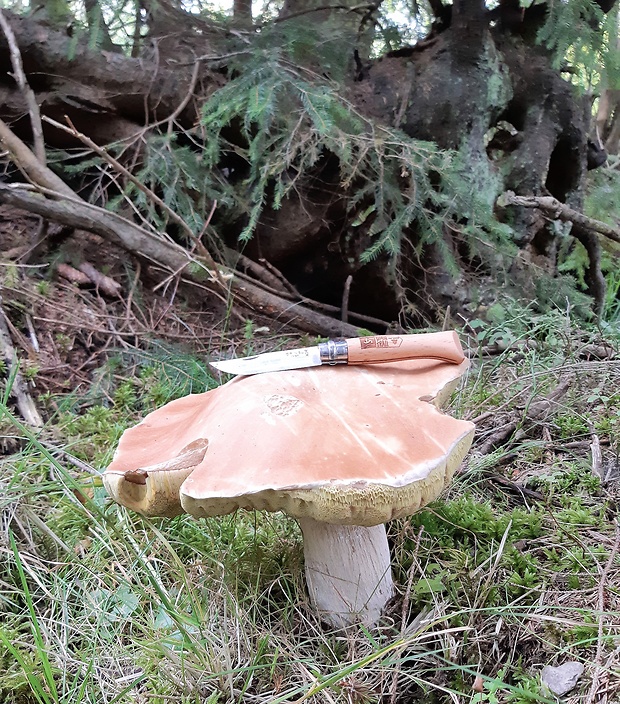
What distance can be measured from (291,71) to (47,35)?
1.63 meters

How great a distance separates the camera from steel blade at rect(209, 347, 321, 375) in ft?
4.28

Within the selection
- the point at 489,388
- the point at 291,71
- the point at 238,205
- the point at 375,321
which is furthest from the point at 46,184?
the point at 489,388

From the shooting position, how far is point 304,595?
1.38 metres

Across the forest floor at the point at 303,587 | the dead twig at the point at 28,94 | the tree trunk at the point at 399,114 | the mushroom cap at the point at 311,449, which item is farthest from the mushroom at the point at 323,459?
the dead twig at the point at 28,94

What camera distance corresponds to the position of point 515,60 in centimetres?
350

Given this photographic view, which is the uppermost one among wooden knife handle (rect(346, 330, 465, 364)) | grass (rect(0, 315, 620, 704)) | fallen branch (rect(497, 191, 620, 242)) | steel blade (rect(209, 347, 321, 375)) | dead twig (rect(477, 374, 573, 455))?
fallen branch (rect(497, 191, 620, 242))

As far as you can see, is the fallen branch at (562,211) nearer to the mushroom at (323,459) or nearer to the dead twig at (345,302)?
the dead twig at (345,302)

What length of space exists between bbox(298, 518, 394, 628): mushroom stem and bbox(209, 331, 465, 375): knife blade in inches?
16.1

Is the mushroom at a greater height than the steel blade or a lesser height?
lesser

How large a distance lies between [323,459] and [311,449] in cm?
4

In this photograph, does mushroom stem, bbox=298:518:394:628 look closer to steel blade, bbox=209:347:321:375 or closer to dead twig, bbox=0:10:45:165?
steel blade, bbox=209:347:321:375

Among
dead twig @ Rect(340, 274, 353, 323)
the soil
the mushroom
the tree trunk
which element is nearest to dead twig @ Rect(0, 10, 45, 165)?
the tree trunk

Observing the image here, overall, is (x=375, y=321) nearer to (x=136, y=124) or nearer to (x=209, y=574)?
(x=136, y=124)

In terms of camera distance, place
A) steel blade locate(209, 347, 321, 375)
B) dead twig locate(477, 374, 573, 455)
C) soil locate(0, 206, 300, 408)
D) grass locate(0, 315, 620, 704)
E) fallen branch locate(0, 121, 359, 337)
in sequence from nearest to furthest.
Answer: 1. grass locate(0, 315, 620, 704)
2. steel blade locate(209, 347, 321, 375)
3. dead twig locate(477, 374, 573, 455)
4. soil locate(0, 206, 300, 408)
5. fallen branch locate(0, 121, 359, 337)
